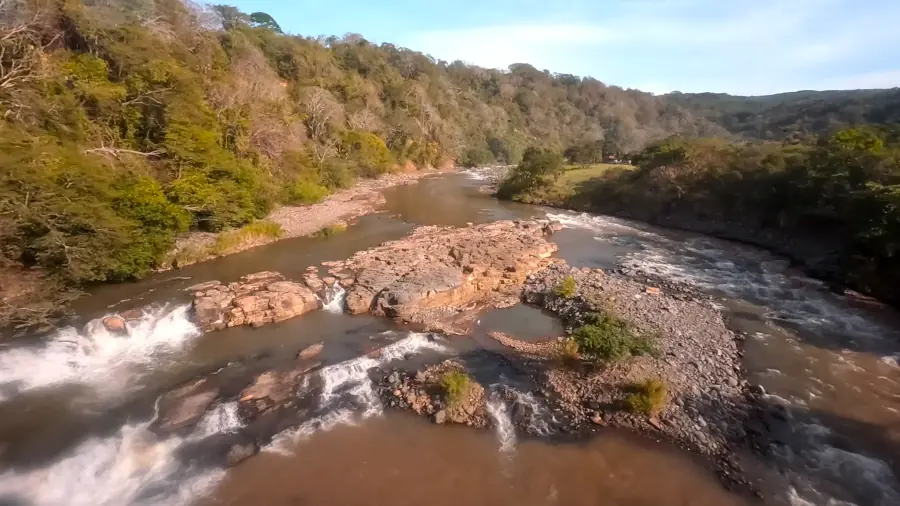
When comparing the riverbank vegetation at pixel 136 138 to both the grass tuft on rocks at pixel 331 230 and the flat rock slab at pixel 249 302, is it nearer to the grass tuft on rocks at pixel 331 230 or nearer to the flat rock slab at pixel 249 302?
the grass tuft on rocks at pixel 331 230

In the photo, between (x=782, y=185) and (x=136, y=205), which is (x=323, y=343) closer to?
(x=136, y=205)

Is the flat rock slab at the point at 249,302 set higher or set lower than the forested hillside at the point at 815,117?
lower

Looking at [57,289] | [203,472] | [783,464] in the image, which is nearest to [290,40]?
[57,289]

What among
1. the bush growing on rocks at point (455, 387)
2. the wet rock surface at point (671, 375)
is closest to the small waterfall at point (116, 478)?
the bush growing on rocks at point (455, 387)

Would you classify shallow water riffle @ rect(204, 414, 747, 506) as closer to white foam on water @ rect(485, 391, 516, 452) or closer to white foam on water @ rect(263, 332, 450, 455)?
white foam on water @ rect(485, 391, 516, 452)

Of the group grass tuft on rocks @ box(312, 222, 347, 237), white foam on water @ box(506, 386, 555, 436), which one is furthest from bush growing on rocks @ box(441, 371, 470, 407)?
grass tuft on rocks @ box(312, 222, 347, 237)

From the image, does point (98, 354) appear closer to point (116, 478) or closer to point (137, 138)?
point (116, 478)

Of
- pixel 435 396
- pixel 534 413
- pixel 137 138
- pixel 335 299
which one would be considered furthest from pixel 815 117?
pixel 137 138
